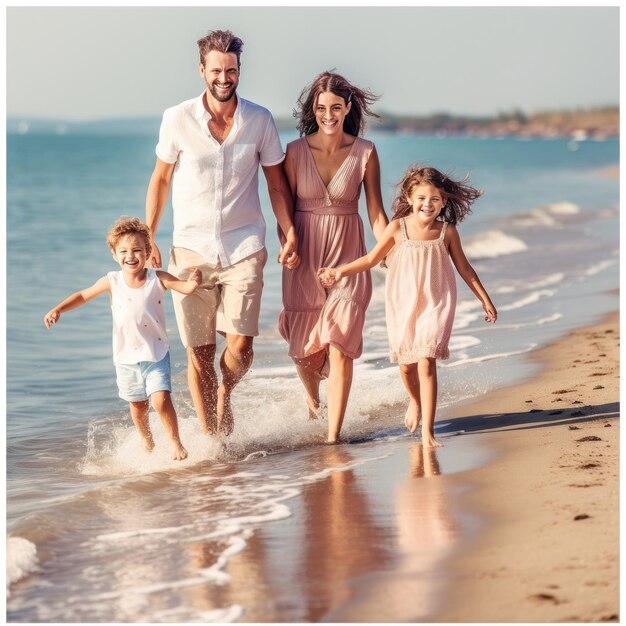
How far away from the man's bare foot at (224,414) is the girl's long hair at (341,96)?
1.52 m

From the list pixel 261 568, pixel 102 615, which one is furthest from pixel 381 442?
pixel 102 615

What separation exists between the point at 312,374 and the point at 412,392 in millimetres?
654

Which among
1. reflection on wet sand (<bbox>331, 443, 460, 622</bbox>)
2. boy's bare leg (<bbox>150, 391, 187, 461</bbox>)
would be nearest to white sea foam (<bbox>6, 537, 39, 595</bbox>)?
reflection on wet sand (<bbox>331, 443, 460, 622</bbox>)

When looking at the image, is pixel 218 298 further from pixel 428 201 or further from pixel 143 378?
pixel 428 201

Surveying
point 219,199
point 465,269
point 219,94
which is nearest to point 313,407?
point 465,269

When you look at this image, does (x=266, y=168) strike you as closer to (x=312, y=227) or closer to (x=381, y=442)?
(x=312, y=227)

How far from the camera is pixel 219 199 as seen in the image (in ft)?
20.6

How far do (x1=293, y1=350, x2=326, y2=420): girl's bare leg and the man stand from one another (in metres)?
0.50

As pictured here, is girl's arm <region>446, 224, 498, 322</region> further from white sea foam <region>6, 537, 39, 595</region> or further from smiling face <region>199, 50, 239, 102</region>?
white sea foam <region>6, 537, 39, 595</region>

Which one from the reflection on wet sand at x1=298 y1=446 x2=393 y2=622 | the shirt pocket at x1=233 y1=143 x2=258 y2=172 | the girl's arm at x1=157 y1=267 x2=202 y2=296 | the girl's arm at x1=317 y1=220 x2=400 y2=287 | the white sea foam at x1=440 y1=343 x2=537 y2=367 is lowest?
the reflection on wet sand at x1=298 y1=446 x2=393 y2=622

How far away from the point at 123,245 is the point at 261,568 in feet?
7.32

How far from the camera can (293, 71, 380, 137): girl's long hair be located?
21.0 ft

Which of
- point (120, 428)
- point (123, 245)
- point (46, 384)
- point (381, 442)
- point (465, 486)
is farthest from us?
point (46, 384)

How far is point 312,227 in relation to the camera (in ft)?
21.6
